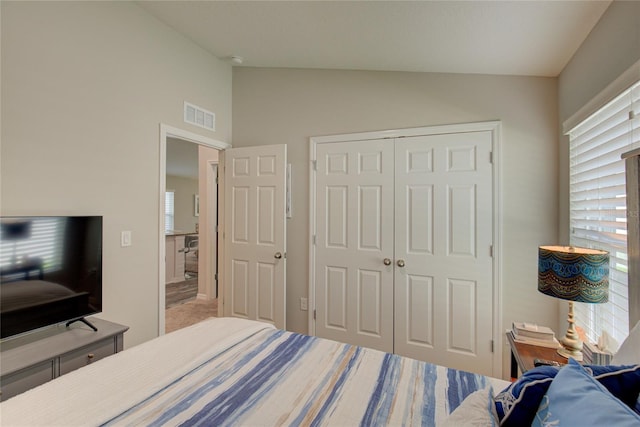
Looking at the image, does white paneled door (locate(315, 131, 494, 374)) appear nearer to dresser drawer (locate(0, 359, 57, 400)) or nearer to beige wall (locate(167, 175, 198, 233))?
dresser drawer (locate(0, 359, 57, 400))

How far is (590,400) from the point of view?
0.62m

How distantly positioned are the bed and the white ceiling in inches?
72.8

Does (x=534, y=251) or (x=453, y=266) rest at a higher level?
(x=534, y=251)

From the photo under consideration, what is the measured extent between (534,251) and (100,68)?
350cm

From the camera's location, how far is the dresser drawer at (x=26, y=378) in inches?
51.7

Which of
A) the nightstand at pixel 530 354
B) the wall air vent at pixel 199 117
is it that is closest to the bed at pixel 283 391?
the nightstand at pixel 530 354

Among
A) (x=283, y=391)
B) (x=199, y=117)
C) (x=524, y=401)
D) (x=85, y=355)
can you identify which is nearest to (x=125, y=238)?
(x=85, y=355)

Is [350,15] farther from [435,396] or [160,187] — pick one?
[435,396]

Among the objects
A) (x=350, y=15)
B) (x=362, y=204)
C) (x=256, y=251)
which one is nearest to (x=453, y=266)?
(x=362, y=204)

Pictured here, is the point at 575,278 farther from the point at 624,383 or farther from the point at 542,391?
the point at 542,391

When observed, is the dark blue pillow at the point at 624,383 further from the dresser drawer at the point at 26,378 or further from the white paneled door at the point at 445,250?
the dresser drawer at the point at 26,378

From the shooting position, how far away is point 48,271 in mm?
1602

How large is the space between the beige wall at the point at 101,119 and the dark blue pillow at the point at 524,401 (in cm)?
238

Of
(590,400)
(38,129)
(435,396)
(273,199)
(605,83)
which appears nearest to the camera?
(590,400)
